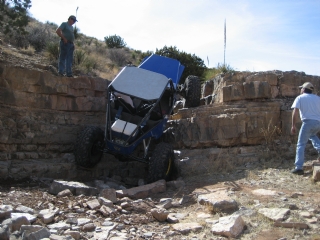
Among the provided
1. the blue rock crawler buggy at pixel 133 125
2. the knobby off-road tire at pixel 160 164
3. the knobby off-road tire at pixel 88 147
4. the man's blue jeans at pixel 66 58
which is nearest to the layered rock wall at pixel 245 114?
the blue rock crawler buggy at pixel 133 125

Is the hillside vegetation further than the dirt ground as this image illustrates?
Yes

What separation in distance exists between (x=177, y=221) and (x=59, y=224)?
1583mm

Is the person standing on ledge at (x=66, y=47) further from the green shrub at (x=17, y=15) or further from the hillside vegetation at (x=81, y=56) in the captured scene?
the green shrub at (x=17, y=15)

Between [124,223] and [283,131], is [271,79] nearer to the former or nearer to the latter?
[283,131]

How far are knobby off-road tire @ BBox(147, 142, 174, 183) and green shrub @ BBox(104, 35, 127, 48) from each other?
23440mm

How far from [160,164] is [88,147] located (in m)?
1.63

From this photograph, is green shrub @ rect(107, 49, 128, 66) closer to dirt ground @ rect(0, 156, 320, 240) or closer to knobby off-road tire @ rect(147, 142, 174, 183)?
knobby off-road tire @ rect(147, 142, 174, 183)

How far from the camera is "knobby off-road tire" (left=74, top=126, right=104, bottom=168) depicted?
788 cm

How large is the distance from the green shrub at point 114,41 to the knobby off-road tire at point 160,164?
23.4 metres

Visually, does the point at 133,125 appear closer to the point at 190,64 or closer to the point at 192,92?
the point at 192,92

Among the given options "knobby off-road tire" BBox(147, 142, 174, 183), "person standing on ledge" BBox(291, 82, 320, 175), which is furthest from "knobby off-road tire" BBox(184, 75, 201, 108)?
"person standing on ledge" BBox(291, 82, 320, 175)

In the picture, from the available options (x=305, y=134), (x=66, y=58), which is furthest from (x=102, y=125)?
(x=305, y=134)

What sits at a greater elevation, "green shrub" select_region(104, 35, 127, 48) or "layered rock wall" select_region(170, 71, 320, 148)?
"green shrub" select_region(104, 35, 127, 48)

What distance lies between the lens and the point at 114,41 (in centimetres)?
3047
